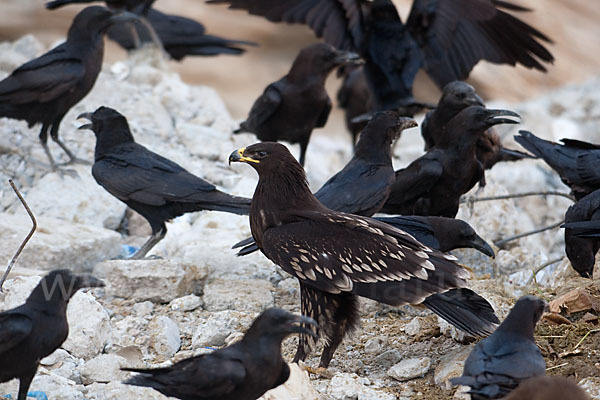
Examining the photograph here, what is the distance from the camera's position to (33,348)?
387cm

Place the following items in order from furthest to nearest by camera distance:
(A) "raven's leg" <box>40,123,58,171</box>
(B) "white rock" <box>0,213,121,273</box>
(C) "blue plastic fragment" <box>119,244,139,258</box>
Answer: (A) "raven's leg" <box>40,123,58,171</box>
(C) "blue plastic fragment" <box>119,244,139,258</box>
(B) "white rock" <box>0,213,121,273</box>

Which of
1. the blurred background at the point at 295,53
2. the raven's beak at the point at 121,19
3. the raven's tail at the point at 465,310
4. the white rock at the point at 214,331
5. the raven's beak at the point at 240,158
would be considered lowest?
the blurred background at the point at 295,53

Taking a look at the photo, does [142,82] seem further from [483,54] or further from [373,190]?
[373,190]

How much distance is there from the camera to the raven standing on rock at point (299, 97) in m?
7.84

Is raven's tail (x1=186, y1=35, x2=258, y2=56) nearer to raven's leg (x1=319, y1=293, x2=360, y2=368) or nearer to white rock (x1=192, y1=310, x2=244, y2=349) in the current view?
white rock (x1=192, y1=310, x2=244, y2=349)

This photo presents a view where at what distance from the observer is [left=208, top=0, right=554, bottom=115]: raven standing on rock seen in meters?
8.83

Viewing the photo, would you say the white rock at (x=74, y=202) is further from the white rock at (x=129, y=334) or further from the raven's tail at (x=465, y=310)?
the raven's tail at (x=465, y=310)

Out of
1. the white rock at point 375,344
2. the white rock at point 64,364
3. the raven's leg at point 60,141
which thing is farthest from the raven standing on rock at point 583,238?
the raven's leg at point 60,141

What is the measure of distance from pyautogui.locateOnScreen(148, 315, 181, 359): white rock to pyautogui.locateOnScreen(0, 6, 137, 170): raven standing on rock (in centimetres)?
287

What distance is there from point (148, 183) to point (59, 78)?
1557mm

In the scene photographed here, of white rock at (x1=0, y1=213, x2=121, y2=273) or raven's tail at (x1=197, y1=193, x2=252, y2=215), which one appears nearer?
white rock at (x1=0, y1=213, x2=121, y2=273)

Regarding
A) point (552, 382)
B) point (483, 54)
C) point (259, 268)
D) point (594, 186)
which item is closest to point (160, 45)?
point (483, 54)

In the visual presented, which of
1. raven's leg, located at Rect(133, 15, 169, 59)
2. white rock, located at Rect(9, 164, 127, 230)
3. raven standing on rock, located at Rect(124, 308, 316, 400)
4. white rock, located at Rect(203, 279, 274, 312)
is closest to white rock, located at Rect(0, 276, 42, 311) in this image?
white rock, located at Rect(203, 279, 274, 312)

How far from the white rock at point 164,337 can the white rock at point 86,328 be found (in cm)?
26
